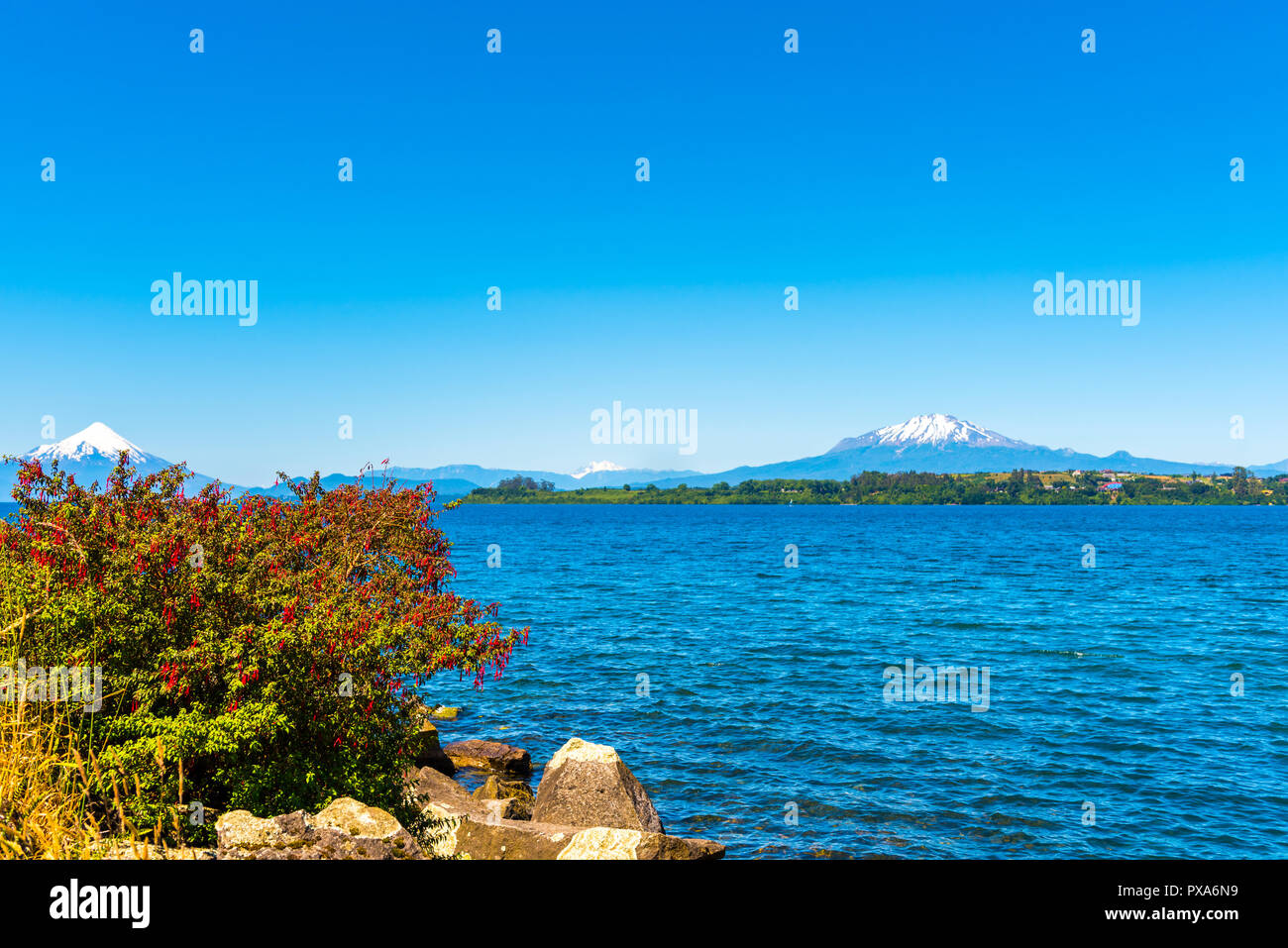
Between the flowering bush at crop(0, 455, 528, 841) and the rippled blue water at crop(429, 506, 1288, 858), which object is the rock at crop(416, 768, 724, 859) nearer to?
the flowering bush at crop(0, 455, 528, 841)

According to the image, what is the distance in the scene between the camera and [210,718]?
11.9 m

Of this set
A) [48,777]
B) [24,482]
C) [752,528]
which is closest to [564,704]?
[24,482]

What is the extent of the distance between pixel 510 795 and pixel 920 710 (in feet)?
56.5

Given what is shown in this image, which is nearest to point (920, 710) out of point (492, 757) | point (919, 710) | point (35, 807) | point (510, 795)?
point (919, 710)

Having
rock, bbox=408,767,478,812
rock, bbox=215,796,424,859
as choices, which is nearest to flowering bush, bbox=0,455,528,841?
rock, bbox=215,796,424,859

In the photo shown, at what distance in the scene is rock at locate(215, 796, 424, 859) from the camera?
33.5 feet

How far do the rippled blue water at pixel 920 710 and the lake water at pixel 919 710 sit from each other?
0.11 meters

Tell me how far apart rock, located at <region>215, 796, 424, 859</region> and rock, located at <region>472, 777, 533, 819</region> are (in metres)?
7.64

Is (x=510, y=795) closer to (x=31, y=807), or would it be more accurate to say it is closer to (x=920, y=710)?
(x=31, y=807)

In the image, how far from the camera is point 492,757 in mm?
24188

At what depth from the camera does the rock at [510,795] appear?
62.5 ft

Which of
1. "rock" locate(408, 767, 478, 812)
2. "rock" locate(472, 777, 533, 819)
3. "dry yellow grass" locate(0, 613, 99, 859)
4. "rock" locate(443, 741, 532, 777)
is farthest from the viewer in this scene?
"rock" locate(443, 741, 532, 777)
